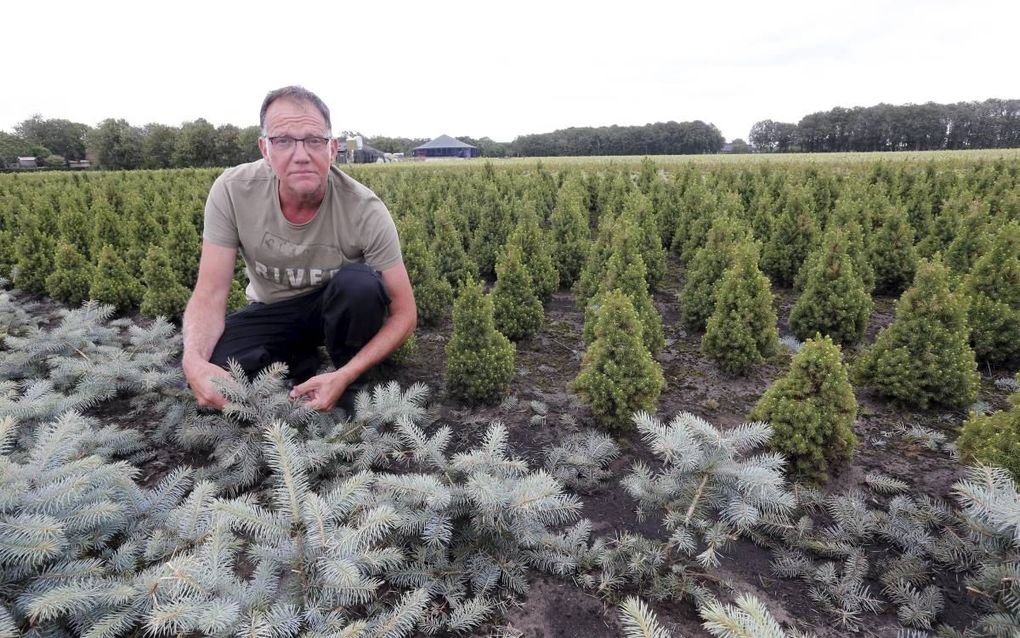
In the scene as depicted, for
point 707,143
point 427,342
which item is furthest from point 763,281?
point 707,143

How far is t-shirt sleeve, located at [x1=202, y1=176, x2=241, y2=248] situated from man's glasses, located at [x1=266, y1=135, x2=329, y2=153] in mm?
651

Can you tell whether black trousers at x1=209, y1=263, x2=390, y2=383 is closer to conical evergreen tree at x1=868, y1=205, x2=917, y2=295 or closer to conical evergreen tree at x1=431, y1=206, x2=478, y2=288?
conical evergreen tree at x1=431, y1=206, x2=478, y2=288

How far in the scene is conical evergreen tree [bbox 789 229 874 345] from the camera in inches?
204

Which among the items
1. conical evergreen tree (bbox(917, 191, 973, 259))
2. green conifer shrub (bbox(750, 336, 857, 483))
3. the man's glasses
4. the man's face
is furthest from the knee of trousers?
conical evergreen tree (bbox(917, 191, 973, 259))

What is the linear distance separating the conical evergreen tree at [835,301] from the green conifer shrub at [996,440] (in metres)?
2.06

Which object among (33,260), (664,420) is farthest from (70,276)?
(664,420)

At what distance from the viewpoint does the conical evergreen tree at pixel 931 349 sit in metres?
4.00

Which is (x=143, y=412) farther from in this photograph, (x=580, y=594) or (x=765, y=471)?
(x=765, y=471)

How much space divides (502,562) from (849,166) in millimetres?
18443

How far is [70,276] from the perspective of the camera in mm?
Result: 6992

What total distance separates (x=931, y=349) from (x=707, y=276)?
7.19 ft

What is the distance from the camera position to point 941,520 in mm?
2689

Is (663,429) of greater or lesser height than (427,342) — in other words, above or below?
above

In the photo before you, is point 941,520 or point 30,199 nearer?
point 941,520
